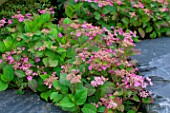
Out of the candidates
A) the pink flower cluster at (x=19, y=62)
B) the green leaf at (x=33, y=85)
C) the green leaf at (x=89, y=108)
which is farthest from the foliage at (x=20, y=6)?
the green leaf at (x=89, y=108)

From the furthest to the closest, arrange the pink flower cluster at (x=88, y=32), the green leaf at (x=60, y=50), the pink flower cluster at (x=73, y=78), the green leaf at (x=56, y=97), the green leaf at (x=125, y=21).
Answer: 1. the green leaf at (x=125, y=21)
2. the pink flower cluster at (x=88, y=32)
3. the green leaf at (x=60, y=50)
4. the green leaf at (x=56, y=97)
5. the pink flower cluster at (x=73, y=78)

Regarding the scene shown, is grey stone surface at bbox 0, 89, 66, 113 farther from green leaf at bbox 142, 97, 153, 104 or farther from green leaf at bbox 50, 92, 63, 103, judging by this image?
green leaf at bbox 142, 97, 153, 104

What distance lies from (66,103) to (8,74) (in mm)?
482

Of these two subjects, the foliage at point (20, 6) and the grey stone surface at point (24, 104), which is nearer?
the grey stone surface at point (24, 104)

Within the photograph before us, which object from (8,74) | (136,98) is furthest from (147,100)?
(8,74)

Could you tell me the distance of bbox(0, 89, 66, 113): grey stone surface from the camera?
2318 mm

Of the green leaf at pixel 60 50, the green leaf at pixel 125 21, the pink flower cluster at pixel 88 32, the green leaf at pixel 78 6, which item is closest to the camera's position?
the green leaf at pixel 60 50

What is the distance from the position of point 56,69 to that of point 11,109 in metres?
0.40

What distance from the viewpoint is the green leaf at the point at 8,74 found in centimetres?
242

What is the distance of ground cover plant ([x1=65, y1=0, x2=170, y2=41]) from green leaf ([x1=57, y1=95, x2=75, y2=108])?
3.77 ft

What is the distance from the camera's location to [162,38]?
349 centimetres

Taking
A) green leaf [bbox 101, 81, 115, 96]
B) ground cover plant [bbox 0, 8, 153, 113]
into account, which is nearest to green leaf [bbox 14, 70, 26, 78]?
ground cover plant [bbox 0, 8, 153, 113]

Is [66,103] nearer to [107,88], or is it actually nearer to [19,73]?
[107,88]

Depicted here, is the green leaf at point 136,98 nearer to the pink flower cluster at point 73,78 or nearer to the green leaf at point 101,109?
the green leaf at point 101,109
